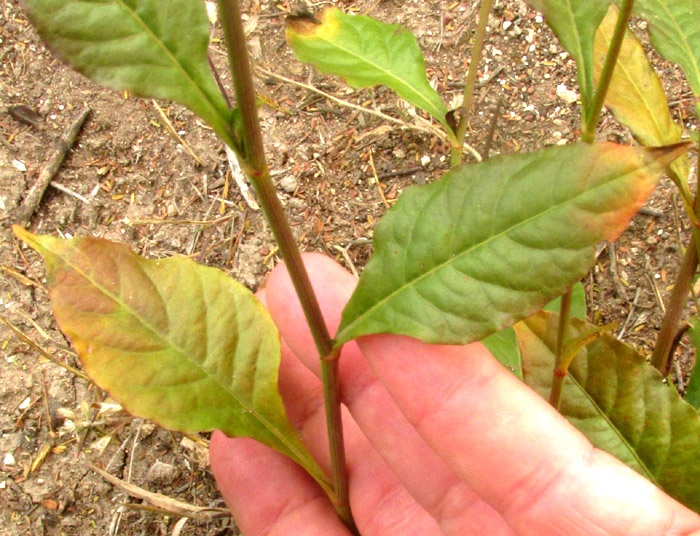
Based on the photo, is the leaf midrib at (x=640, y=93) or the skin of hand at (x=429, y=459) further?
the leaf midrib at (x=640, y=93)

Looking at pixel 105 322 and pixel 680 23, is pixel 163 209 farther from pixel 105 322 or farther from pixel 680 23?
pixel 680 23

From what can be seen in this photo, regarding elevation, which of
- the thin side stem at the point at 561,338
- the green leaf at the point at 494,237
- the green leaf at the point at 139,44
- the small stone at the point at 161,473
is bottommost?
the small stone at the point at 161,473

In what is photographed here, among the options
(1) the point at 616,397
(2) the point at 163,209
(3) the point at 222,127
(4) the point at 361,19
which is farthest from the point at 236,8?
→ (2) the point at 163,209

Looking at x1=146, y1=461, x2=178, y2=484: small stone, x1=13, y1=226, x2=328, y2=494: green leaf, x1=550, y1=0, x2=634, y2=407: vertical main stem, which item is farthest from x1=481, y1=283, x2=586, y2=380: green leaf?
x1=146, y1=461, x2=178, y2=484: small stone

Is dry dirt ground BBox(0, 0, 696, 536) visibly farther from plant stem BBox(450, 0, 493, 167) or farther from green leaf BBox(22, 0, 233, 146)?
green leaf BBox(22, 0, 233, 146)

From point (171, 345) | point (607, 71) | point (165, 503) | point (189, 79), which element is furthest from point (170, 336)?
point (607, 71)

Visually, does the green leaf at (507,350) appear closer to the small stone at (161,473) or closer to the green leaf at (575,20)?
the green leaf at (575,20)

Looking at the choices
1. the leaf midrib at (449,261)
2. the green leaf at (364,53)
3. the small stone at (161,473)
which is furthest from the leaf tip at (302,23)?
the small stone at (161,473)
